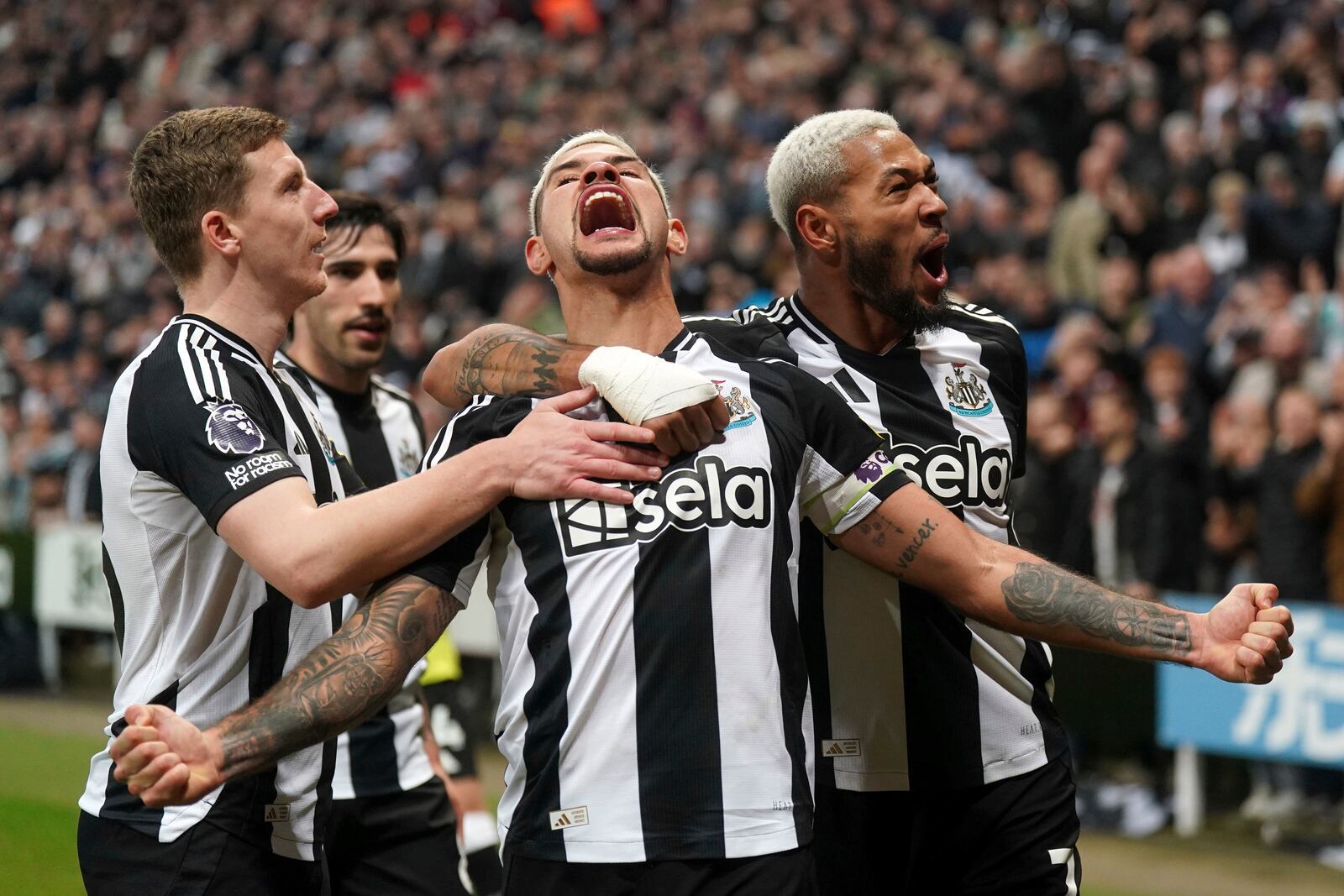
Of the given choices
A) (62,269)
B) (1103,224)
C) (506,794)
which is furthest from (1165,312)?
(62,269)

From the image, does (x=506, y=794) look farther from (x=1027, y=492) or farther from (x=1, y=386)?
(x=1, y=386)

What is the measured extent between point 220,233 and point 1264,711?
5.91 meters

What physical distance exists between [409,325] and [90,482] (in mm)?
2919

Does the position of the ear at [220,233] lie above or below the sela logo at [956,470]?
above

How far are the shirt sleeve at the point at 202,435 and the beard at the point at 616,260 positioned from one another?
0.71 metres

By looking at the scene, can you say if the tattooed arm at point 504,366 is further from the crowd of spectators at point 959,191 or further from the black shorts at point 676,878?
the crowd of spectators at point 959,191

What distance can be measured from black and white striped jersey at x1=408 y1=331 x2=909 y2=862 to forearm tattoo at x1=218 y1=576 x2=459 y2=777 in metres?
0.08

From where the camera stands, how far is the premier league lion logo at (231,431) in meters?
3.10

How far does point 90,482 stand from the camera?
13156 mm

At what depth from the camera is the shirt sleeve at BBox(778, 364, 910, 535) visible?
10.9 ft

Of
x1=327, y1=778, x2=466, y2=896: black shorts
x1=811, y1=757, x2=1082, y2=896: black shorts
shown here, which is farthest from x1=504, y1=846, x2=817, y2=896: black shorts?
x1=327, y1=778, x2=466, y2=896: black shorts

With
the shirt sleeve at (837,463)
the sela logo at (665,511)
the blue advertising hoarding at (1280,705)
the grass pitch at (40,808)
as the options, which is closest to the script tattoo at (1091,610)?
the shirt sleeve at (837,463)

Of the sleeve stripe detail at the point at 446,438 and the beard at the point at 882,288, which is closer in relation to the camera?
the sleeve stripe detail at the point at 446,438

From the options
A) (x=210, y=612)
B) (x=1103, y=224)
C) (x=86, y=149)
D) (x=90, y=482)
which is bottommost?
(x=90, y=482)
